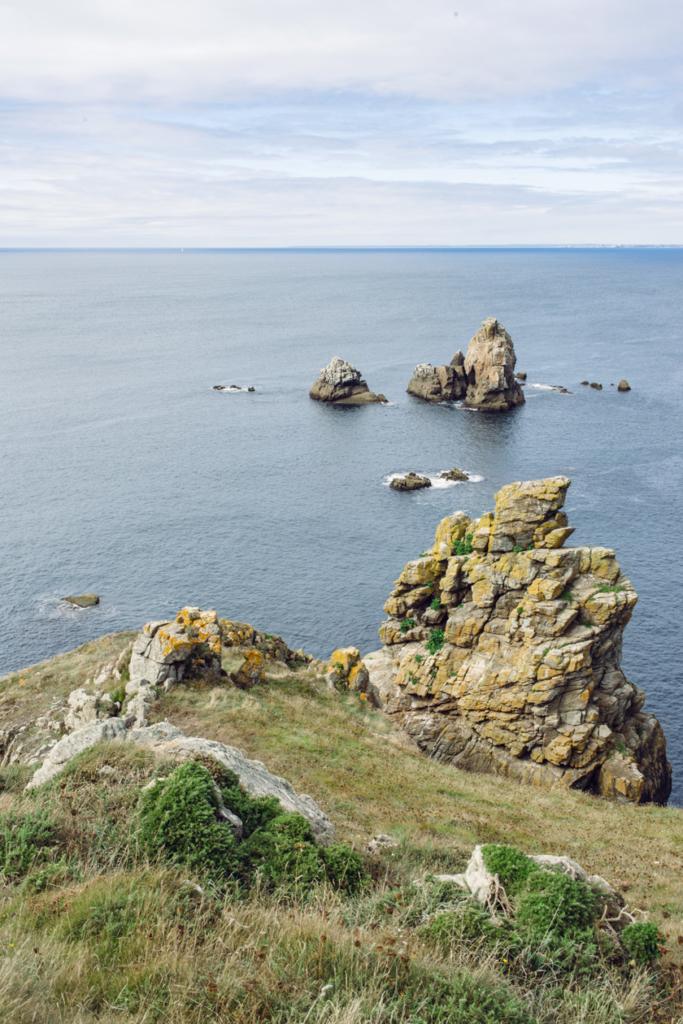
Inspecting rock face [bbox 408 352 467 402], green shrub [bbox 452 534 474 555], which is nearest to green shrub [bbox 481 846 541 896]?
green shrub [bbox 452 534 474 555]

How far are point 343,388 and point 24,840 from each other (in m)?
132

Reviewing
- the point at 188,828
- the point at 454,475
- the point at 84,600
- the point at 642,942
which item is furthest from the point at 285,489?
the point at 642,942

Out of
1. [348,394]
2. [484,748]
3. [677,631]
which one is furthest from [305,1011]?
[348,394]

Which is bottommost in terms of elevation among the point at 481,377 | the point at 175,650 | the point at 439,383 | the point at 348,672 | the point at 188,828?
the point at 348,672

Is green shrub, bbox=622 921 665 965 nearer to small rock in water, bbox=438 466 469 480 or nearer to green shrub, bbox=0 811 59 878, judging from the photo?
green shrub, bbox=0 811 59 878

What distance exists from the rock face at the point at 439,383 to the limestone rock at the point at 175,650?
112 m

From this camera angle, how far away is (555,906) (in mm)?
12672

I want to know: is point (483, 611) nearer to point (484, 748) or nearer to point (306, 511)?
point (484, 748)

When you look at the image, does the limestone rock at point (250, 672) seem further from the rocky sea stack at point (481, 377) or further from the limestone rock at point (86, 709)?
the rocky sea stack at point (481, 377)

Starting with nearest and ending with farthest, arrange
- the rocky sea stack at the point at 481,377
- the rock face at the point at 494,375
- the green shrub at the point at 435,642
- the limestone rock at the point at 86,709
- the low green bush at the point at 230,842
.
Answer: the low green bush at the point at 230,842 < the limestone rock at the point at 86,709 < the green shrub at the point at 435,642 < the rock face at the point at 494,375 < the rocky sea stack at the point at 481,377

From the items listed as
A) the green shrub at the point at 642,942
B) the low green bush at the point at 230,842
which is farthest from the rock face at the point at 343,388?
the green shrub at the point at 642,942

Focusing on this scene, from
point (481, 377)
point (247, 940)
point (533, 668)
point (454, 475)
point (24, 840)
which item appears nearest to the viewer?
point (247, 940)

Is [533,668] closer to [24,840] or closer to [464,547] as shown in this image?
[464,547]

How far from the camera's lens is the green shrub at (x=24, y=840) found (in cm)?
1283
